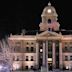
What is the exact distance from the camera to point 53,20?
115500 millimetres

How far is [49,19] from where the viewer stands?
Answer: 116 m

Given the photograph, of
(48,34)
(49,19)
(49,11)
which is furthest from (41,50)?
(49,11)

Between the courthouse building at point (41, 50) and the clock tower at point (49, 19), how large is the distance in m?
3.97

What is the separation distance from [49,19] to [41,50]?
11.6 m

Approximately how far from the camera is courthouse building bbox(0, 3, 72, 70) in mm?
108375

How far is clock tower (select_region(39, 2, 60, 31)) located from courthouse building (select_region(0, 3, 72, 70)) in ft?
13.0

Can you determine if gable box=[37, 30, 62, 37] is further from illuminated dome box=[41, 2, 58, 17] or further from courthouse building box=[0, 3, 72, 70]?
illuminated dome box=[41, 2, 58, 17]

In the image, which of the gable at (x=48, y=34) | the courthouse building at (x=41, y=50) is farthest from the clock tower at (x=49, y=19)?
the gable at (x=48, y=34)

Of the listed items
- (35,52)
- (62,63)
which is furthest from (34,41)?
(62,63)

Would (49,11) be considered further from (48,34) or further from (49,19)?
(48,34)

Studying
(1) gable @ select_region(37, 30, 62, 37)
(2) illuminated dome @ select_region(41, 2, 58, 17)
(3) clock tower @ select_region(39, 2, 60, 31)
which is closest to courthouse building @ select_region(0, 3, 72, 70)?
(1) gable @ select_region(37, 30, 62, 37)

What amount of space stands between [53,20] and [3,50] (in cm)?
2476

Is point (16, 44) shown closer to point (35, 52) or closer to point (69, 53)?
point (35, 52)

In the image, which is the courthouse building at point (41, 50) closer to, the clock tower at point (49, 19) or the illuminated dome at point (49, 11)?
the clock tower at point (49, 19)
